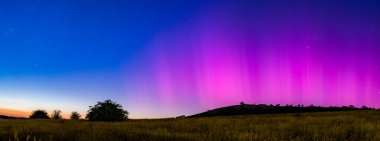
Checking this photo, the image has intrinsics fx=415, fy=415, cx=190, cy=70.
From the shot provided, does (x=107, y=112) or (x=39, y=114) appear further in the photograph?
(x=39, y=114)

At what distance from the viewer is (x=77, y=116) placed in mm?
63906

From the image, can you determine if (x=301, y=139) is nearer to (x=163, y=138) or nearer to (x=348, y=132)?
(x=348, y=132)

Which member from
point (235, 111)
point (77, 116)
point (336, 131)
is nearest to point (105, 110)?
point (336, 131)

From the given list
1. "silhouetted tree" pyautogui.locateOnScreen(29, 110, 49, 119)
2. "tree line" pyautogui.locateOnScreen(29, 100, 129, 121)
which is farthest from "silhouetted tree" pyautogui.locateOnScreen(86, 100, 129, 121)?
"silhouetted tree" pyautogui.locateOnScreen(29, 110, 49, 119)

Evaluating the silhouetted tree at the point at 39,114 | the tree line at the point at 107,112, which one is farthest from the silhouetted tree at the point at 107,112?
the silhouetted tree at the point at 39,114

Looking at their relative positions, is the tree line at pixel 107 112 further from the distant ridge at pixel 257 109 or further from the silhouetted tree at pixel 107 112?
the distant ridge at pixel 257 109

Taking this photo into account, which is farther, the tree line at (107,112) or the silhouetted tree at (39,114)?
the silhouetted tree at (39,114)

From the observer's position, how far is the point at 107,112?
36344mm

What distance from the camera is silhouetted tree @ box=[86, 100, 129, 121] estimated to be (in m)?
36.1

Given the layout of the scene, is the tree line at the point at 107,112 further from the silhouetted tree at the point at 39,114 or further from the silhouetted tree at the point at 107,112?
the silhouetted tree at the point at 39,114

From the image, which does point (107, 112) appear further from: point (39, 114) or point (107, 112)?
point (39, 114)

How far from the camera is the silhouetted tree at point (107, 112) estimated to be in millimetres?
36125

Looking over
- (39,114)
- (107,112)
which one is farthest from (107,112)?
(39,114)

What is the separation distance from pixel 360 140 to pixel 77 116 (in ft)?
186
